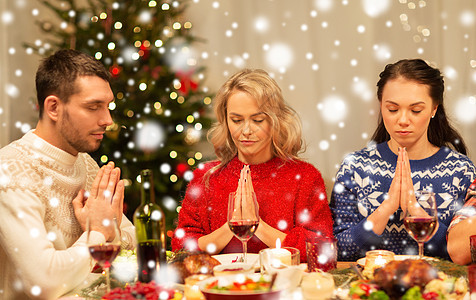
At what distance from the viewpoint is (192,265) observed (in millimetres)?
1439

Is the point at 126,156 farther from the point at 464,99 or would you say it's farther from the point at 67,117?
the point at 464,99

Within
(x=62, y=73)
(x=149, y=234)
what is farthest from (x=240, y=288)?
(x=62, y=73)

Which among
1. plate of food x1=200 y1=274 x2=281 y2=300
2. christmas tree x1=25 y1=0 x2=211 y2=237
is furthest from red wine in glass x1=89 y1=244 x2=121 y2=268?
christmas tree x1=25 y1=0 x2=211 y2=237

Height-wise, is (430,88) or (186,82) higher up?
(186,82)

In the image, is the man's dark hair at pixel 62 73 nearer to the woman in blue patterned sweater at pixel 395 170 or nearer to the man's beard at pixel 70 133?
the man's beard at pixel 70 133

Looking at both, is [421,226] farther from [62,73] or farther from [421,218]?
[62,73]

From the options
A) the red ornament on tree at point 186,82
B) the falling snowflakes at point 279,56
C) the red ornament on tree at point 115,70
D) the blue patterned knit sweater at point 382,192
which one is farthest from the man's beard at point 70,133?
the falling snowflakes at point 279,56

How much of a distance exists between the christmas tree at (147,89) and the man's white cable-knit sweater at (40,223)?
1.16 metres

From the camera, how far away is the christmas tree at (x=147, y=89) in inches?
130

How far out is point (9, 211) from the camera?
1.69m

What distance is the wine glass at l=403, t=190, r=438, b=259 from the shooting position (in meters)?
1.46

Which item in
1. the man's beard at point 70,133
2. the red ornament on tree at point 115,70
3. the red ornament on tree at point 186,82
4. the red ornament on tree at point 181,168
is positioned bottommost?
the red ornament on tree at point 181,168

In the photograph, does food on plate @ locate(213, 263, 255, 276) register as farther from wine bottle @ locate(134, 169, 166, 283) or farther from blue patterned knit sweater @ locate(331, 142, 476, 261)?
blue patterned knit sweater @ locate(331, 142, 476, 261)

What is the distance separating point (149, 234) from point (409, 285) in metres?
0.72
